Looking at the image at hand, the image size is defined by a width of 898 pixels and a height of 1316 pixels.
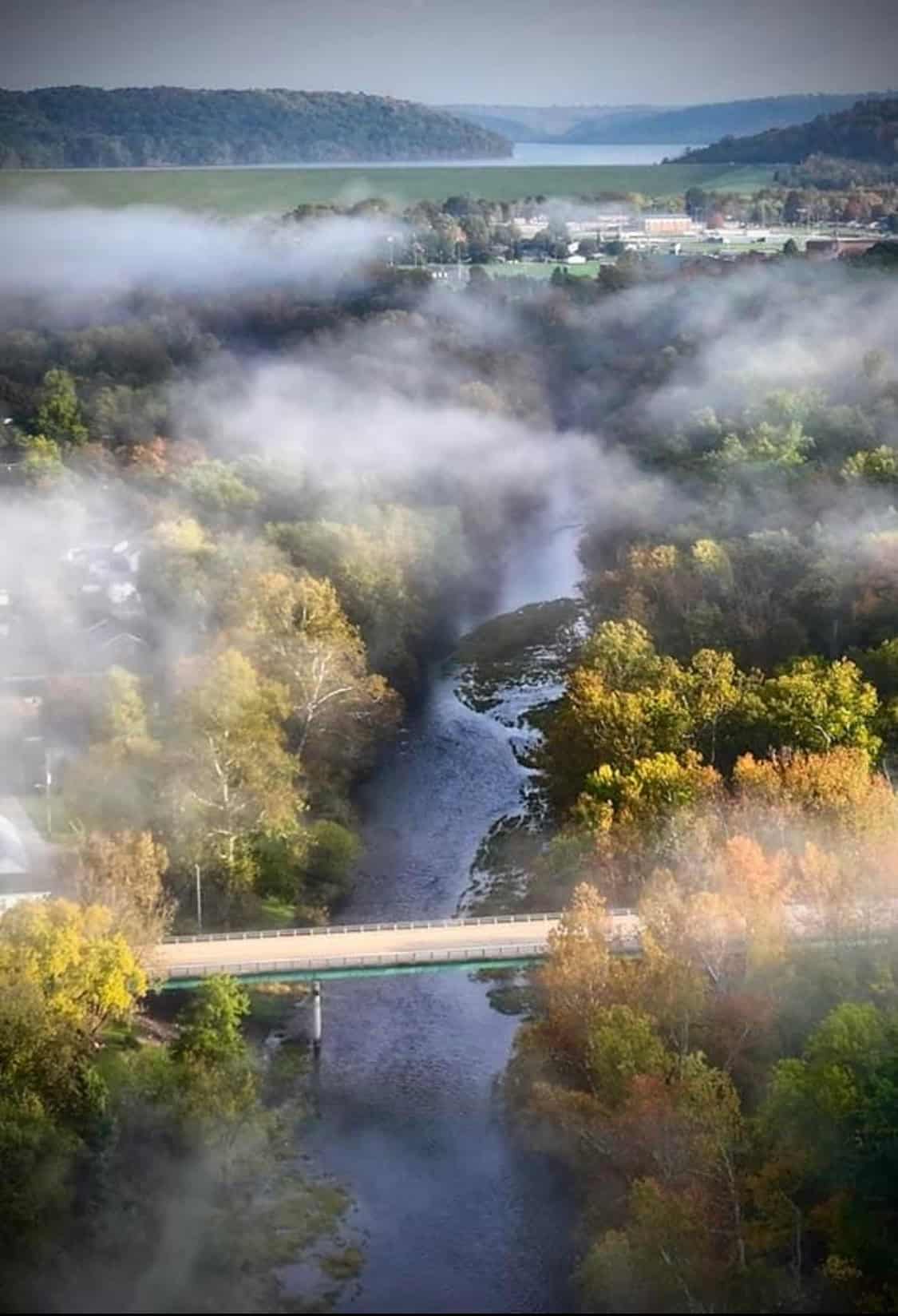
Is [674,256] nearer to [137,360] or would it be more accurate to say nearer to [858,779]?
[137,360]

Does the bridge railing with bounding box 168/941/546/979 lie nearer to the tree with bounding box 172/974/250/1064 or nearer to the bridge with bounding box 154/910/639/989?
the bridge with bounding box 154/910/639/989

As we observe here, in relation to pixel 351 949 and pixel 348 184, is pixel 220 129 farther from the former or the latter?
pixel 351 949

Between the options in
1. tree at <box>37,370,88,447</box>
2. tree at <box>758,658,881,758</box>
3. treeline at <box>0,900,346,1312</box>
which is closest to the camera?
treeline at <box>0,900,346,1312</box>

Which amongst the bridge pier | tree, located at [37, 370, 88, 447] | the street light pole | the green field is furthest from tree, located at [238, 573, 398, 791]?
the green field

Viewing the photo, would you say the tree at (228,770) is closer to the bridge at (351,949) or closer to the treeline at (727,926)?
the bridge at (351,949)

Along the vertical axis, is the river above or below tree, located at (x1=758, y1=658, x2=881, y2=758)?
below

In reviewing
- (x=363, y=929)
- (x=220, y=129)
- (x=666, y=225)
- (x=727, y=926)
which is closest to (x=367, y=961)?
(x=363, y=929)

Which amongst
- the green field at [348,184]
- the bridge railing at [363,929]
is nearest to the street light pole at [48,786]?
the bridge railing at [363,929]
